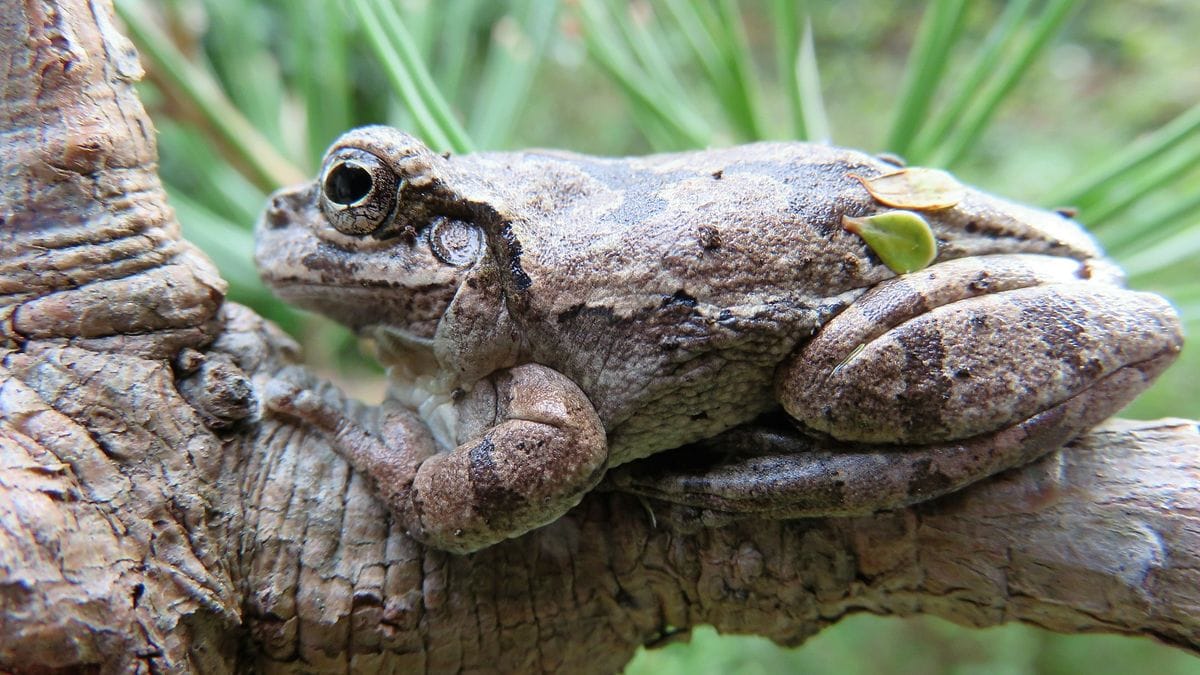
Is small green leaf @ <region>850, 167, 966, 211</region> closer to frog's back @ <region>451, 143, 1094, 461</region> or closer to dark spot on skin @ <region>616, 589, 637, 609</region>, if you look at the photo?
frog's back @ <region>451, 143, 1094, 461</region>

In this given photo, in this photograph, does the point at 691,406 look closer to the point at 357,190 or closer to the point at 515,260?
the point at 515,260

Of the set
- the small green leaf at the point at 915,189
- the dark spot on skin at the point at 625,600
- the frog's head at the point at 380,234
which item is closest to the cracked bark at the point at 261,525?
the dark spot on skin at the point at 625,600

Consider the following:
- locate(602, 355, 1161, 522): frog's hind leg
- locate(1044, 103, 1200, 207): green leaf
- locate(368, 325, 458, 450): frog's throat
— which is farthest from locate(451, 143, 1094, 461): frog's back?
locate(1044, 103, 1200, 207): green leaf

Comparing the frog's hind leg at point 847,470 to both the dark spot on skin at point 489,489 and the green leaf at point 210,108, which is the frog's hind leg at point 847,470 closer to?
the dark spot on skin at point 489,489

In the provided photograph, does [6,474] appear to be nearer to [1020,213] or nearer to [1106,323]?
[1106,323]

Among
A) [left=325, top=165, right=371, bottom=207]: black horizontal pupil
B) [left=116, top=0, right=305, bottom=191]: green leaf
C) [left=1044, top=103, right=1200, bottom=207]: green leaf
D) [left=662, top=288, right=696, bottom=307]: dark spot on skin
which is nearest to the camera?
[left=662, top=288, right=696, bottom=307]: dark spot on skin

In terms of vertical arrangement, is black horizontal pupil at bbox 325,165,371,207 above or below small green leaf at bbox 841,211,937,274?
above
